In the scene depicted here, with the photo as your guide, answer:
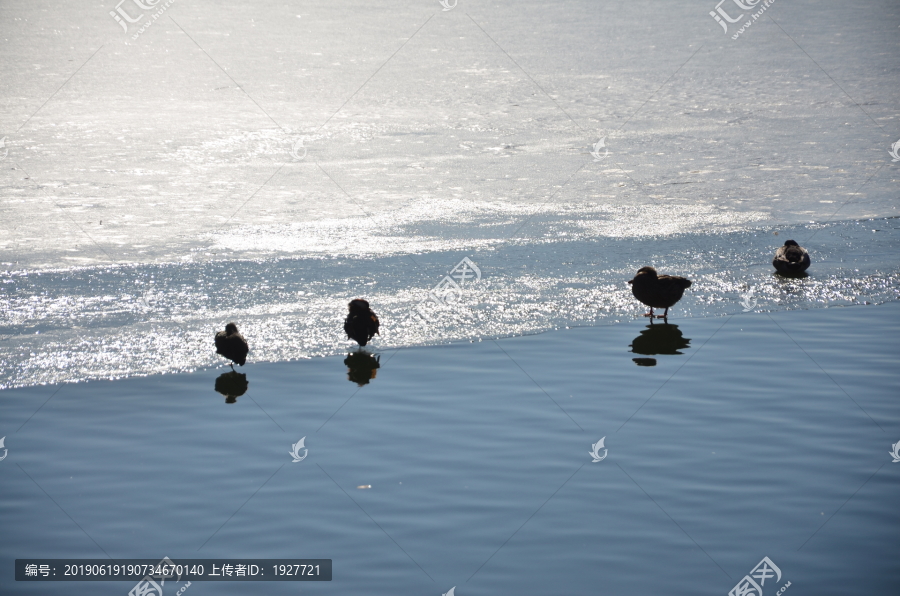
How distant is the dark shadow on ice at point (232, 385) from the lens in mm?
6203

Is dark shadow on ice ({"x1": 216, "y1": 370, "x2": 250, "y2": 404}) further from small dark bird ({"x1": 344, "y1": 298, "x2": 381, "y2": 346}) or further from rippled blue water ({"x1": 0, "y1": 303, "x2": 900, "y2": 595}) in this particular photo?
small dark bird ({"x1": 344, "y1": 298, "x2": 381, "y2": 346})

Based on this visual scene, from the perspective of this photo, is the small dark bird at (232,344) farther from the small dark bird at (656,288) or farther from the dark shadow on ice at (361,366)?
the small dark bird at (656,288)

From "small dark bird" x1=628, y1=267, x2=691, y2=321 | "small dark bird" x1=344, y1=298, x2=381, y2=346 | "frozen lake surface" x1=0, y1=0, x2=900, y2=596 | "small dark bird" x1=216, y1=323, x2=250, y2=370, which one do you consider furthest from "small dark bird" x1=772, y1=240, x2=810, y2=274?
"small dark bird" x1=216, y1=323, x2=250, y2=370

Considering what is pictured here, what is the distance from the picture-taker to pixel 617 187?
36.1 ft

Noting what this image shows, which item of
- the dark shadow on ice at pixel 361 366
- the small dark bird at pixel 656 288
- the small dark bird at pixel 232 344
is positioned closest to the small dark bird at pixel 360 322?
the dark shadow on ice at pixel 361 366

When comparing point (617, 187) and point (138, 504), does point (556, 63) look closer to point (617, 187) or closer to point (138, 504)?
point (617, 187)

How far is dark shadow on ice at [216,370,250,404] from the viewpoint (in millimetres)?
6203

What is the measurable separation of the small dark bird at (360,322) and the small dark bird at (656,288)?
2.20 metres

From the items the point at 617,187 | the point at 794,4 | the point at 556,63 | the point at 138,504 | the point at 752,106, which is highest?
the point at 794,4

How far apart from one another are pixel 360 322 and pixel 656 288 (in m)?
2.45

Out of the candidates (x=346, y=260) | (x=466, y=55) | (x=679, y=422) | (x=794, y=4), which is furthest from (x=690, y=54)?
(x=679, y=422)

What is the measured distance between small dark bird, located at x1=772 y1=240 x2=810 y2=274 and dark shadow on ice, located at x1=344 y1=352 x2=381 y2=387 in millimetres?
3881

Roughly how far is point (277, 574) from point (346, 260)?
4.71m

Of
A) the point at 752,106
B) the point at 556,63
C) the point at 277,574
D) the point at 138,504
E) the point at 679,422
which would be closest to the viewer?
the point at 277,574
